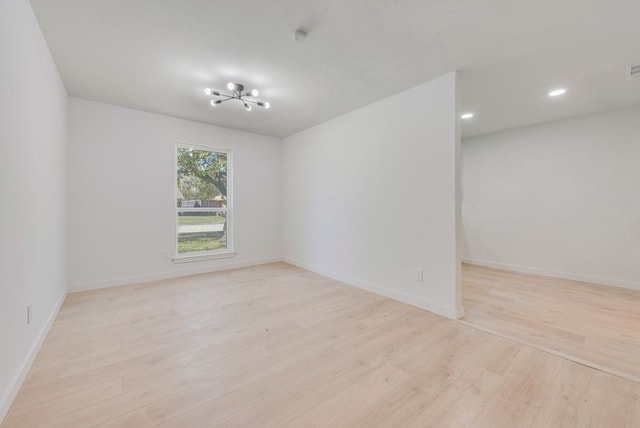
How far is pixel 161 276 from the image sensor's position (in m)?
4.07

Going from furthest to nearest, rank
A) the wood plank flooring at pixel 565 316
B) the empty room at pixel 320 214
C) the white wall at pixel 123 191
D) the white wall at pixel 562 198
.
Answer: the white wall at pixel 562 198 → the white wall at pixel 123 191 → the wood plank flooring at pixel 565 316 → the empty room at pixel 320 214

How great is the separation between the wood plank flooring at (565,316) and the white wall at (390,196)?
1.73ft

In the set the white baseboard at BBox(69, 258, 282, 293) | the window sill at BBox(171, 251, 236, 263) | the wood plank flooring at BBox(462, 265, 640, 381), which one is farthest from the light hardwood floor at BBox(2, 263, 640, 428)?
the window sill at BBox(171, 251, 236, 263)

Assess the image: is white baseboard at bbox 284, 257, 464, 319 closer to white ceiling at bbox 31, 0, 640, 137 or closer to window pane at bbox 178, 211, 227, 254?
window pane at bbox 178, 211, 227, 254

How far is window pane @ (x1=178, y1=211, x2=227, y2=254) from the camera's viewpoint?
440 cm

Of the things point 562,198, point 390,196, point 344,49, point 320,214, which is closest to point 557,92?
point 562,198

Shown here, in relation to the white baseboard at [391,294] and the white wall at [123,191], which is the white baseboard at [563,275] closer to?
the white baseboard at [391,294]

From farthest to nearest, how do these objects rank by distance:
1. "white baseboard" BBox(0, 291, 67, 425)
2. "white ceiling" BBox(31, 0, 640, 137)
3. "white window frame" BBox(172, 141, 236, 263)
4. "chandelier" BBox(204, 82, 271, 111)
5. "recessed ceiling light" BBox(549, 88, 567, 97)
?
"white window frame" BBox(172, 141, 236, 263) < "recessed ceiling light" BBox(549, 88, 567, 97) < "chandelier" BBox(204, 82, 271, 111) < "white ceiling" BBox(31, 0, 640, 137) < "white baseboard" BBox(0, 291, 67, 425)

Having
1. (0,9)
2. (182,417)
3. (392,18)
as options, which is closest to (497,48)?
(392,18)

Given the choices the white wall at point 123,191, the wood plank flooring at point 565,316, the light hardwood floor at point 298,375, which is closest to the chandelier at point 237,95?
the white wall at point 123,191

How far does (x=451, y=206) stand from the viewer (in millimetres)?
2709

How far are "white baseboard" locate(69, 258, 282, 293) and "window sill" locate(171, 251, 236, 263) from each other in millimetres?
130

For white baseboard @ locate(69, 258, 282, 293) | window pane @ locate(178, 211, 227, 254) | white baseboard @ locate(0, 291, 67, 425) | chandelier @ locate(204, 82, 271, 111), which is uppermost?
chandelier @ locate(204, 82, 271, 111)

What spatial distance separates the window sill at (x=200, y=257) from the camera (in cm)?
425
